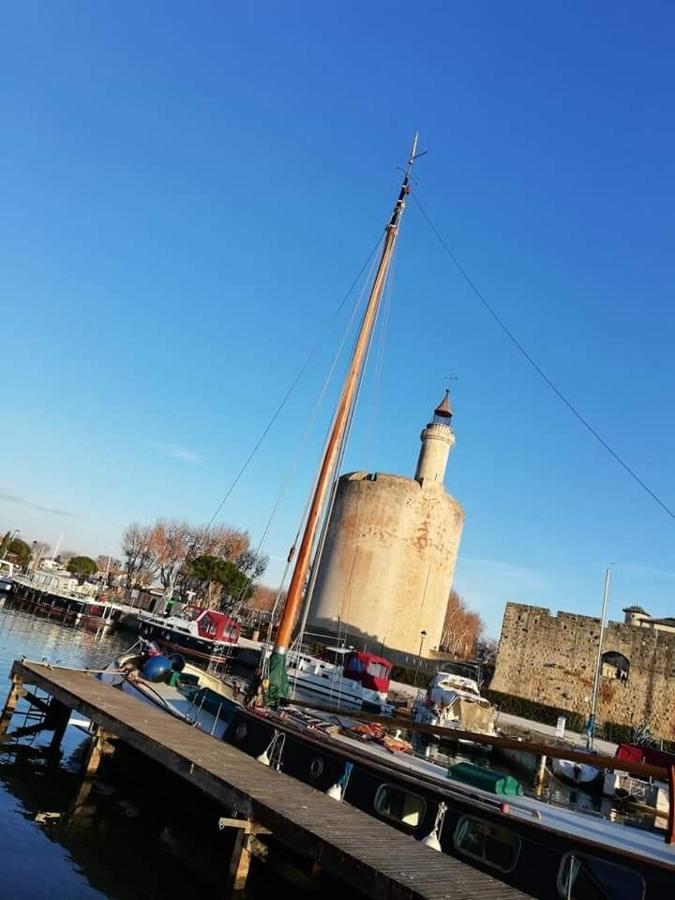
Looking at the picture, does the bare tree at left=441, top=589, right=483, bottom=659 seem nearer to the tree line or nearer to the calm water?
the tree line

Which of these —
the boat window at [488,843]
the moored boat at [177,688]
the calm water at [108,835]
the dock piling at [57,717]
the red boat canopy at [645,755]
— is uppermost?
the red boat canopy at [645,755]

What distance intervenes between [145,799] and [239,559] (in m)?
54.4

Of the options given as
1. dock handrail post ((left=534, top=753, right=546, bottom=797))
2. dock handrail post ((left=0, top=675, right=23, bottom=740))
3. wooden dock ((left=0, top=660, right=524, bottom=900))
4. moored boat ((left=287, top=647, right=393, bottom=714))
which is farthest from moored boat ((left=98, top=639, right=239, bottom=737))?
dock handrail post ((left=534, top=753, right=546, bottom=797))

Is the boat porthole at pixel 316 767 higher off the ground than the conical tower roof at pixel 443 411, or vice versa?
the conical tower roof at pixel 443 411

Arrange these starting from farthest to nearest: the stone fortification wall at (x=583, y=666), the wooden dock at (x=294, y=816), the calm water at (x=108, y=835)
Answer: the stone fortification wall at (x=583, y=666) < the calm water at (x=108, y=835) < the wooden dock at (x=294, y=816)

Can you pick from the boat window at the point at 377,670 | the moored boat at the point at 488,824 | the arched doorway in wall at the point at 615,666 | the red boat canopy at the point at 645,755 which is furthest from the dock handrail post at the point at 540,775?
the arched doorway in wall at the point at 615,666

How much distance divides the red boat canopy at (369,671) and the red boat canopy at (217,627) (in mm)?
8808

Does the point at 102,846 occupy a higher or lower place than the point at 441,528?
lower

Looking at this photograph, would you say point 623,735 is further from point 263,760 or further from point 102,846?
point 102,846

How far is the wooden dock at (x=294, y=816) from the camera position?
6.82 m

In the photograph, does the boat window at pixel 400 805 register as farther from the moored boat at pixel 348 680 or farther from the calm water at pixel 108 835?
the moored boat at pixel 348 680

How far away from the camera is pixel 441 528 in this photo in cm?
4638

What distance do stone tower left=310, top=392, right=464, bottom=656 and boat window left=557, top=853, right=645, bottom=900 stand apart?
3471 cm

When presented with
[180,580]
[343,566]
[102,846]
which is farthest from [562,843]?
[180,580]
